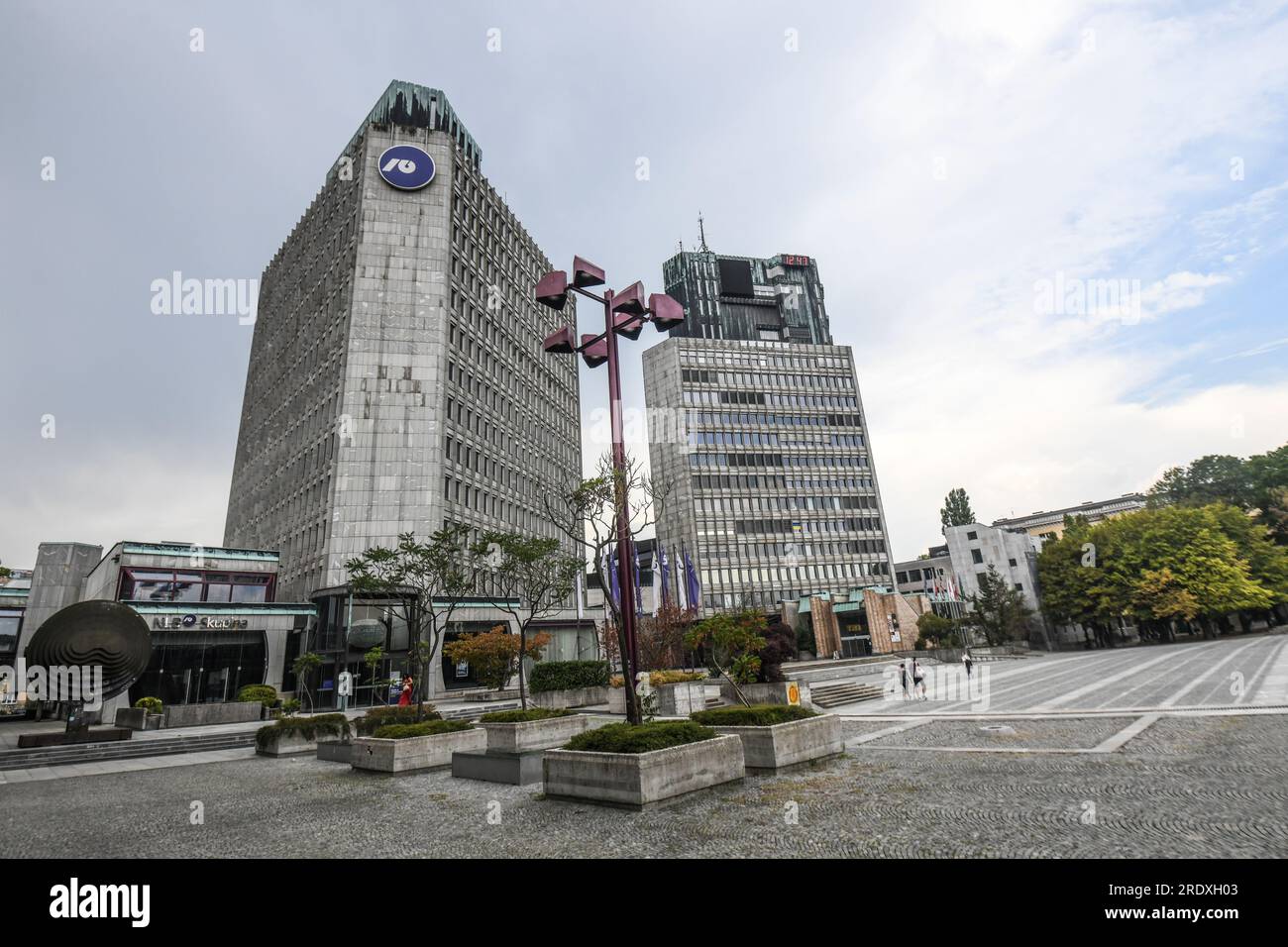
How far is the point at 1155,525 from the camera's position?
6888 centimetres

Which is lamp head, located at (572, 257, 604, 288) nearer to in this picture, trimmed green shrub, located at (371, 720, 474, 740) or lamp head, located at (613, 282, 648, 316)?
lamp head, located at (613, 282, 648, 316)

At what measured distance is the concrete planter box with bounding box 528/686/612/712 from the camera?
1250 inches

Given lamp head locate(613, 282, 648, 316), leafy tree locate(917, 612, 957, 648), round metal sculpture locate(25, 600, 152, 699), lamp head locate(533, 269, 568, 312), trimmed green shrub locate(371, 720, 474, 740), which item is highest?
lamp head locate(533, 269, 568, 312)

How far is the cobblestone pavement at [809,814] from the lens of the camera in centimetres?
720

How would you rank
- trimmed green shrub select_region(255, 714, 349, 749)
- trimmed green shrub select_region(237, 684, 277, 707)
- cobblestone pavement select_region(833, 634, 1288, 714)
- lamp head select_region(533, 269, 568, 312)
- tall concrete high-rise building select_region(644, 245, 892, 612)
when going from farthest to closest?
1. tall concrete high-rise building select_region(644, 245, 892, 612)
2. trimmed green shrub select_region(237, 684, 277, 707)
3. cobblestone pavement select_region(833, 634, 1288, 714)
4. trimmed green shrub select_region(255, 714, 349, 749)
5. lamp head select_region(533, 269, 568, 312)

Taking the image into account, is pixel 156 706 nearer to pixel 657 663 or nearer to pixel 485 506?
pixel 657 663

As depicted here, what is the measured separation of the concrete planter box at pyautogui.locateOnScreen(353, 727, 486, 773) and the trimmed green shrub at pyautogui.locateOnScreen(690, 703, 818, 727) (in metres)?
6.79

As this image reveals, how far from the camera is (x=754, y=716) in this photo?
44.7 feet

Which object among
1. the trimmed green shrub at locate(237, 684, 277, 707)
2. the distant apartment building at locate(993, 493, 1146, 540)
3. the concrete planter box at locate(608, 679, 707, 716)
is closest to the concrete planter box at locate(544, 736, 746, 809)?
the concrete planter box at locate(608, 679, 707, 716)

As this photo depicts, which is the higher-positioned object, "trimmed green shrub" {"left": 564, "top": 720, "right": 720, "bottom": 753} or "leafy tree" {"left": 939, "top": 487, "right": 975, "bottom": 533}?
"leafy tree" {"left": 939, "top": 487, "right": 975, "bottom": 533}

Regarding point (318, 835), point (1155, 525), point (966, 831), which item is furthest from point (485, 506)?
point (1155, 525)
